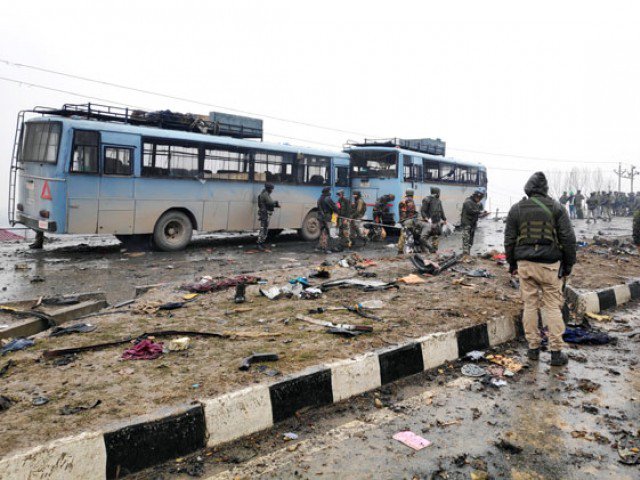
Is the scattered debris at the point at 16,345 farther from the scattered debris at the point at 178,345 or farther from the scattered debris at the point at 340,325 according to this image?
the scattered debris at the point at 340,325

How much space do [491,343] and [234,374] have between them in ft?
9.19

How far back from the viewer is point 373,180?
16.3 m

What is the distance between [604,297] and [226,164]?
9.27 m

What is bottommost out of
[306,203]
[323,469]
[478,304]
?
[323,469]

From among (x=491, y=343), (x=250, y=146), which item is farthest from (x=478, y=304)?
(x=250, y=146)

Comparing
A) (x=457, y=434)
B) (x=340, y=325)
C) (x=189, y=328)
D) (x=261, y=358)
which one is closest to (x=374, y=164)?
(x=340, y=325)

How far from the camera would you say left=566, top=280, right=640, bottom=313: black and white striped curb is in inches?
234

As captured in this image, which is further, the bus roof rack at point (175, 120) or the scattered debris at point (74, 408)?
the bus roof rack at point (175, 120)

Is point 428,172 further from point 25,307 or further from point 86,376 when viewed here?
point 86,376

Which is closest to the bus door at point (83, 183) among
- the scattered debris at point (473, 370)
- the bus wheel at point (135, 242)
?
the bus wheel at point (135, 242)

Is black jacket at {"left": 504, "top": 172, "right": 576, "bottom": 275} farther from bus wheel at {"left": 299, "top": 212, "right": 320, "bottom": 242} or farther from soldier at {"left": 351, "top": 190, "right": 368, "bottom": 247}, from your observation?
bus wheel at {"left": 299, "top": 212, "right": 320, "bottom": 242}

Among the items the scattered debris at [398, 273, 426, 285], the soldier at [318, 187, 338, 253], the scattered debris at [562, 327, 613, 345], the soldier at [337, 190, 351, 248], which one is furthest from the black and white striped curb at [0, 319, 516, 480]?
the soldier at [337, 190, 351, 248]

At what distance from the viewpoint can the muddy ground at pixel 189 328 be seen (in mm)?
2797

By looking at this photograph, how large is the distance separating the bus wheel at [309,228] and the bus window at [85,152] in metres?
6.48
